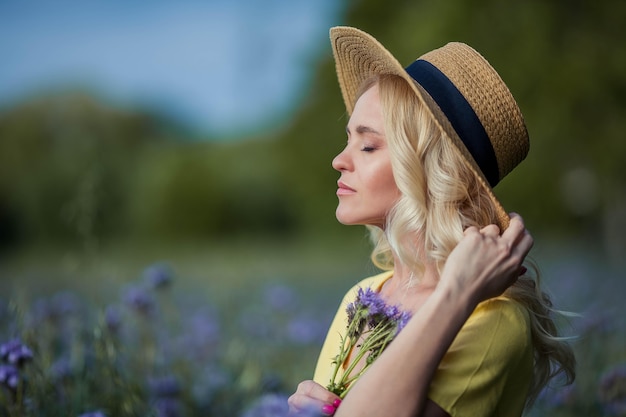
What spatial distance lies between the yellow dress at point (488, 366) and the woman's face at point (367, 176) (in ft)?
1.09

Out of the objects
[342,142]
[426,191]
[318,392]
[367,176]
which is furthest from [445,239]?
[342,142]

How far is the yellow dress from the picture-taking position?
5.82 feet

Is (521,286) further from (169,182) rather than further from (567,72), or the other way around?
(169,182)

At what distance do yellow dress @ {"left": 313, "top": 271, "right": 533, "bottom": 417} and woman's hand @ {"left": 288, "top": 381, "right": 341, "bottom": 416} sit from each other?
20 cm

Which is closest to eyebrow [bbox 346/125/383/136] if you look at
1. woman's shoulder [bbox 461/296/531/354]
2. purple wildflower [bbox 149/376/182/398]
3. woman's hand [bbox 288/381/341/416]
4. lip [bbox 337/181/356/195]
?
lip [bbox 337/181/356/195]

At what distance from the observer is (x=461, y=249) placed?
1.77m

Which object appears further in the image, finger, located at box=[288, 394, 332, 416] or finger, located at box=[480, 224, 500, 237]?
finger, located at box=[480, 224, 500, 237]

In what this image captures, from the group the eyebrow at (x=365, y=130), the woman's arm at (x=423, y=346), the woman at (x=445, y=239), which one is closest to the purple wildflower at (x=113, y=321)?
the woman at (x=445, y=239)

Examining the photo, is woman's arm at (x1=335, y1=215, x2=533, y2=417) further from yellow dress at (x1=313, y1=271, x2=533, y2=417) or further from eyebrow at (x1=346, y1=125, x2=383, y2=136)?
eyebrow at (x1=346, y1=125, x2=383, y2=136)

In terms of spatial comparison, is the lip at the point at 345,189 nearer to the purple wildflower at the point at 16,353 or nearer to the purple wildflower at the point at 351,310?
the purple wildflower at the point at 351,310

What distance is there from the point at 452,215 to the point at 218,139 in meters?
36.2

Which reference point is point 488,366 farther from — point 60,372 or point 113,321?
point 113,321

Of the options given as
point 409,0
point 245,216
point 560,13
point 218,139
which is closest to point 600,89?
point 560,13

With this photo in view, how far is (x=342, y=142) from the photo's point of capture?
1332 cm
